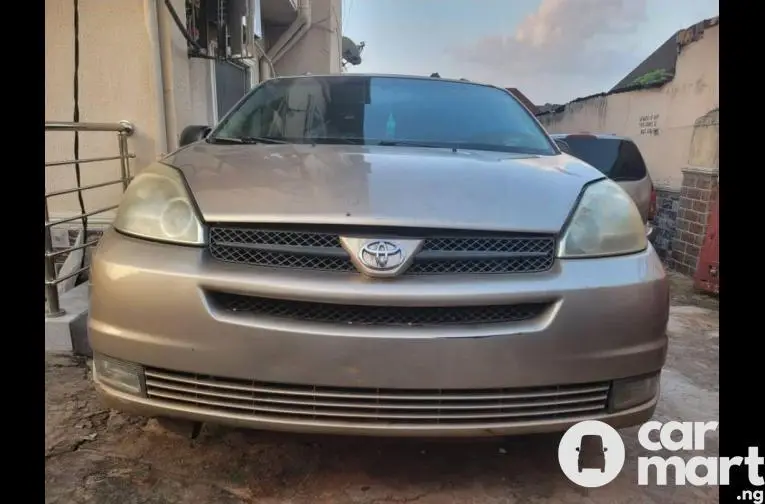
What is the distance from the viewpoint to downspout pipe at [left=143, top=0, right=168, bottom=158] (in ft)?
14.1

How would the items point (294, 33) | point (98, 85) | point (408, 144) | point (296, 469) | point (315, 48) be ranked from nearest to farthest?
1. point (296, 469)
2. point (408, 144)
3. point (98, 85)
4. point (294, 33)
5. point (315, 48)

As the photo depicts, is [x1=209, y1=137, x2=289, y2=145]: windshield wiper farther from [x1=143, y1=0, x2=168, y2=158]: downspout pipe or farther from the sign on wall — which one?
the sign on wall

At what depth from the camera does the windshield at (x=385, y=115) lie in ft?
8.63

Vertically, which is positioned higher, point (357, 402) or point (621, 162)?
point (621, 162)

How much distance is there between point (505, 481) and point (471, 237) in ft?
3.04

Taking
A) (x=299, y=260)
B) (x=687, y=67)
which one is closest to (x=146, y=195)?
(x=299, y=260)

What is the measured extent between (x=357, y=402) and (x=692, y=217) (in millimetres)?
5468

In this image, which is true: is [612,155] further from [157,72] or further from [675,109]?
[157,72]

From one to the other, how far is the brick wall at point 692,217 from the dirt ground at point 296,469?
397cm

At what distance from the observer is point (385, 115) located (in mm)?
2805

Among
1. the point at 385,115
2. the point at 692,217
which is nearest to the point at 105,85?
the point at 385,115

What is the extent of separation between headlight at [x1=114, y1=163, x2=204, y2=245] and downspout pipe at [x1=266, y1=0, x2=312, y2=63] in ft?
31.5
